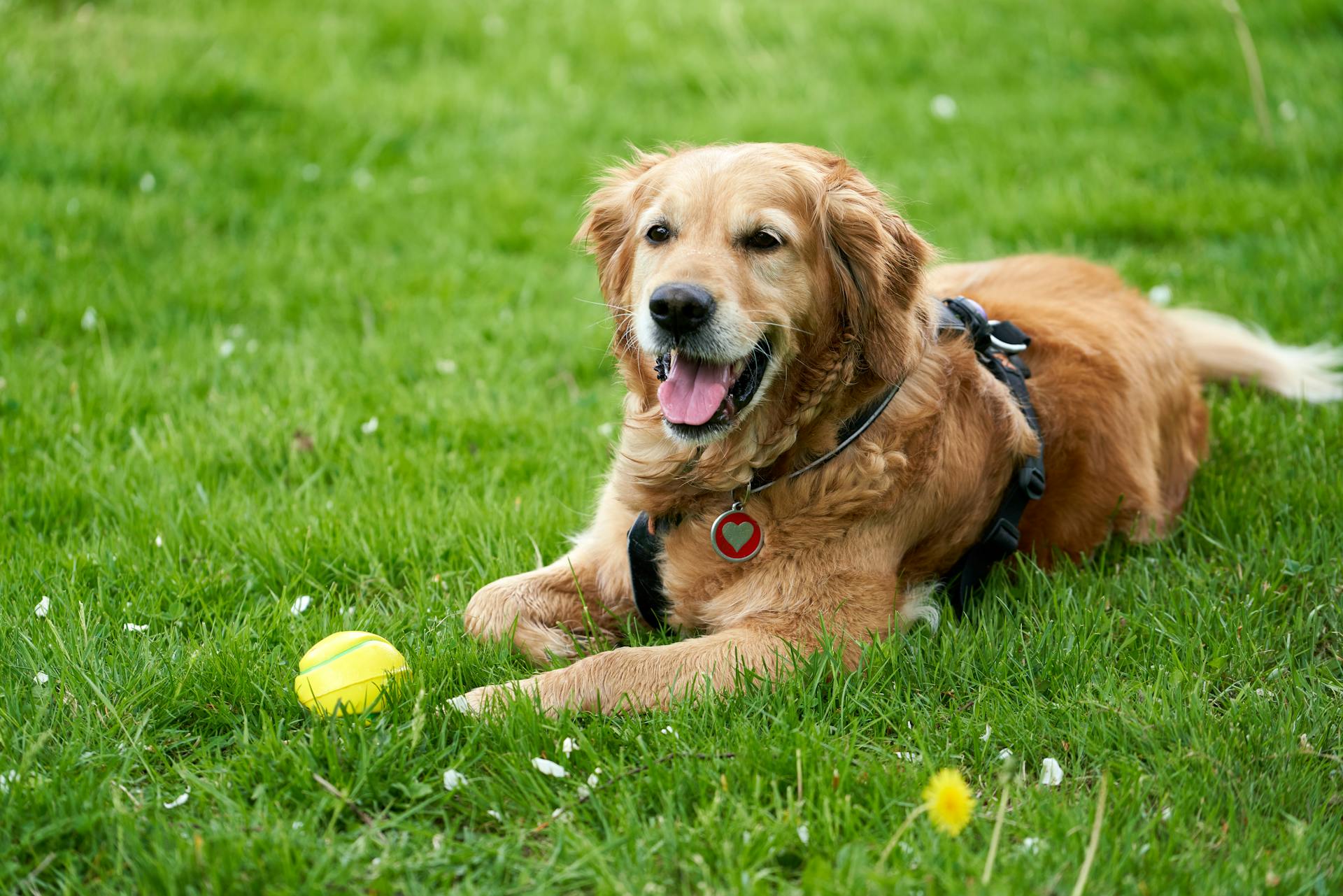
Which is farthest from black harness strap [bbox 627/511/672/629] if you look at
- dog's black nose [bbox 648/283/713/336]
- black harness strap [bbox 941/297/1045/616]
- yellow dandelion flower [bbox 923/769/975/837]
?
yellow dandelion flower [bbox 923/769/975/837]

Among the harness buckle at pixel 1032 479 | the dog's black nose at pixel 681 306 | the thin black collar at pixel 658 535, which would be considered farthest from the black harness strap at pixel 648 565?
the harness buckle at pixel 1032 479

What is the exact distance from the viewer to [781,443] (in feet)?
10.5

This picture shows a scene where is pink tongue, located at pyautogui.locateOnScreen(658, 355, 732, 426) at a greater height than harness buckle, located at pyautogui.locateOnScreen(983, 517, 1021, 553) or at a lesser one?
greater

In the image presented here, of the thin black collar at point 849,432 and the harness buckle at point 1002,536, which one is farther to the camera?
the harness buckle at point 1002,536

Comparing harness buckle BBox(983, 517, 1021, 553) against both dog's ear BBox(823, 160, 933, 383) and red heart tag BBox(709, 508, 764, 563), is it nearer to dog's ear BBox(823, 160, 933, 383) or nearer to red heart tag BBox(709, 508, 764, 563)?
dog's ear BBox(823, 160, 933, 383)

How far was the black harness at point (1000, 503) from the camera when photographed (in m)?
3.30

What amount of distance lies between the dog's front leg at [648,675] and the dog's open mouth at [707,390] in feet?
1.88

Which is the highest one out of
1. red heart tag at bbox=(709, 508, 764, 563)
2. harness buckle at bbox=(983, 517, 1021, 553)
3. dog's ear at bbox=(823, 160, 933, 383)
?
dog's ear at bbox=(823, 160, 933, 383)

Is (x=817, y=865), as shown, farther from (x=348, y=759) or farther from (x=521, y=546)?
(x=521, y=546)

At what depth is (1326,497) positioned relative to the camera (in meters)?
3.72

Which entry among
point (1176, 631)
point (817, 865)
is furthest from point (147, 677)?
point (1176, 631)

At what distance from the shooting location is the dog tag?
10.4ft

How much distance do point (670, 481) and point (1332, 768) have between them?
1.77 m

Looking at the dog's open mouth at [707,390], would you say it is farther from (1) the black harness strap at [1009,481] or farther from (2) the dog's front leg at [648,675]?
(1) the black harness strap at [1009,481]
